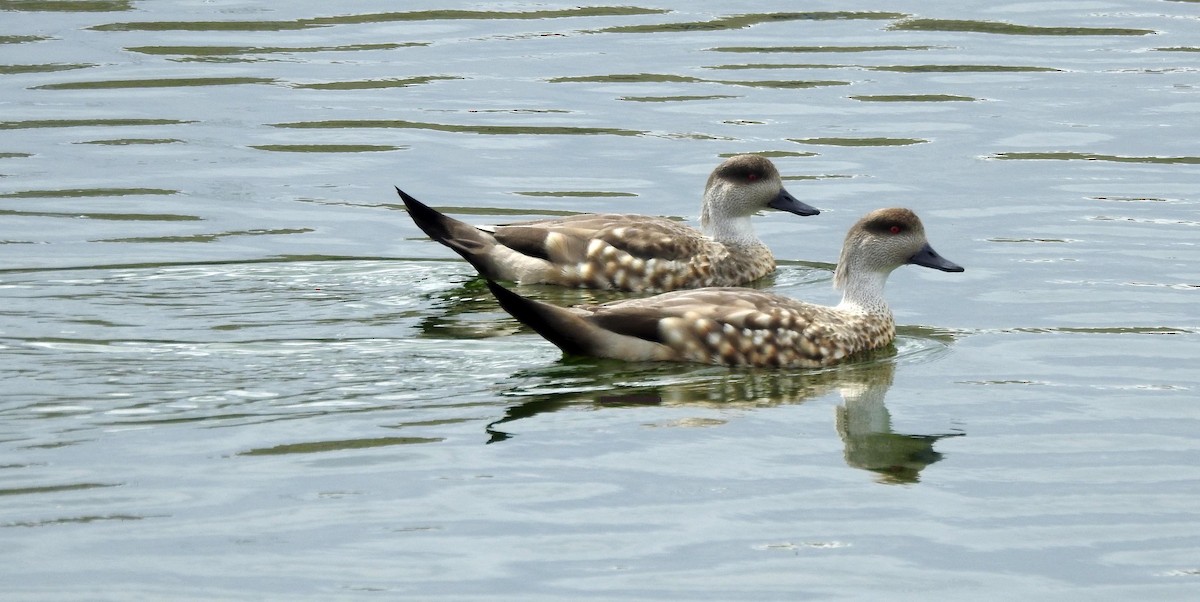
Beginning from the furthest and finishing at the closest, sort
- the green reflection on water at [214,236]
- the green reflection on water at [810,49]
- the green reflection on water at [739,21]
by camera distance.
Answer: the green reflection on water at [739,21] → the green reflection on water at [810,49] → the green reflection on water at [214,236]

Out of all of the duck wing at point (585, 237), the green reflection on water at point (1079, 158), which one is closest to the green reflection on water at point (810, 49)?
the green reflection on water at point (1079, 158)

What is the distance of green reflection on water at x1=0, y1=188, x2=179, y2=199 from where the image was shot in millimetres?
16156

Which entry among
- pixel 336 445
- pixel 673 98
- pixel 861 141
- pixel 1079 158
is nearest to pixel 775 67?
pixel 673 98

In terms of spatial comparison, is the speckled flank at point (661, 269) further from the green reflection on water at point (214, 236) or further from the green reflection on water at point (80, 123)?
the green reflection on water at point (80, 123)

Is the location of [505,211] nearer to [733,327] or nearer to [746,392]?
[733,327]

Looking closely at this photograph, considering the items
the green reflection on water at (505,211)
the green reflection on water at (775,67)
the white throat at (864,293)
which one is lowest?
the green reflection on water at (505,211)

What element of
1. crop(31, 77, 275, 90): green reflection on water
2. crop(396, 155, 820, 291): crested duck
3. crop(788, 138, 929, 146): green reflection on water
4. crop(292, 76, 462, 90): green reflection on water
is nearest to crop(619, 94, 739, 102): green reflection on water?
crop(788, 138, 929, 146): green reflection on water

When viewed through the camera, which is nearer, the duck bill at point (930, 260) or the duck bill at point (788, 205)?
the duck bill at point (930, 260)

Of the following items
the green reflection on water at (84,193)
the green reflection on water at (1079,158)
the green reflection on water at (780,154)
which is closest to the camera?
the green reflection on water at (84,193)

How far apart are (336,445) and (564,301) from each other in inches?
166

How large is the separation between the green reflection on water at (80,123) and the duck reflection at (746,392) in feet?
27.7

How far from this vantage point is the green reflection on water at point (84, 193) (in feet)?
53.0

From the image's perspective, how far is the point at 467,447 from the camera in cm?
984

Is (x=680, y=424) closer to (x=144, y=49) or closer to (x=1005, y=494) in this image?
(x=1005, y=494)
